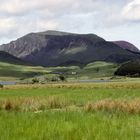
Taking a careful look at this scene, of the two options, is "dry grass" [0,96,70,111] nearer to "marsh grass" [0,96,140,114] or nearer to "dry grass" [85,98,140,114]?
"marsh grass" [0,96,140,114]

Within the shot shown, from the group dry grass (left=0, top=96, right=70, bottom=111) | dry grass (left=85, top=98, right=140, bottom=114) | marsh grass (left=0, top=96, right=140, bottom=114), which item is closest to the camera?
dry grass (left=85, top=98, right=140, bottom=114)

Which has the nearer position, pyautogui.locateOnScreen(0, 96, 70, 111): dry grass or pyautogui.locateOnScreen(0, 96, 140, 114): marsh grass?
pyautogui.locateOnScreen(0, 96, 140, 114): marsh grass

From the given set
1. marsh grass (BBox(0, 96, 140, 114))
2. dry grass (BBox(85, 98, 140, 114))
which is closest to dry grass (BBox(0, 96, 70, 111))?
marsh grass (BBox(0, 96, 140, 114))

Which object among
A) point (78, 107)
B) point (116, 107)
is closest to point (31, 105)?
point (78, 107)

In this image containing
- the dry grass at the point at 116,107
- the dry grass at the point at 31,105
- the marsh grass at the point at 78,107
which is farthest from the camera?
the dry grass at the point at 31,105

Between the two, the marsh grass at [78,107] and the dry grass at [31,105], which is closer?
the marsh grass at [78,107]

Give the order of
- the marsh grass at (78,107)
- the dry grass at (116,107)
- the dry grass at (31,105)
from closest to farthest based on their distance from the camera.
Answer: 1. the dry grass at (116,107)
2. the marsh grass at (78,107)
3. the dry grass at (31,105)

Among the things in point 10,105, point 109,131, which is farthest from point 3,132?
point 10,105

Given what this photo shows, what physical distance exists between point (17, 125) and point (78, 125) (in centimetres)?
238

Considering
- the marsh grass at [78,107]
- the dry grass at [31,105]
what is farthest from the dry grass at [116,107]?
the dry grass at [31,105]

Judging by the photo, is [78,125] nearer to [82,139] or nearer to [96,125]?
[96,125]

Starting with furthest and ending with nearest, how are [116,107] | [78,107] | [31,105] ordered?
[31,105]
[78,107]
[116,107]

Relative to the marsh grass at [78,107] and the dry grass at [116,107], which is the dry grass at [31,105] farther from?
the dry grass at [116,107]

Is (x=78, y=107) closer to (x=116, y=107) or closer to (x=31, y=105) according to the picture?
(x=31, y=105)
